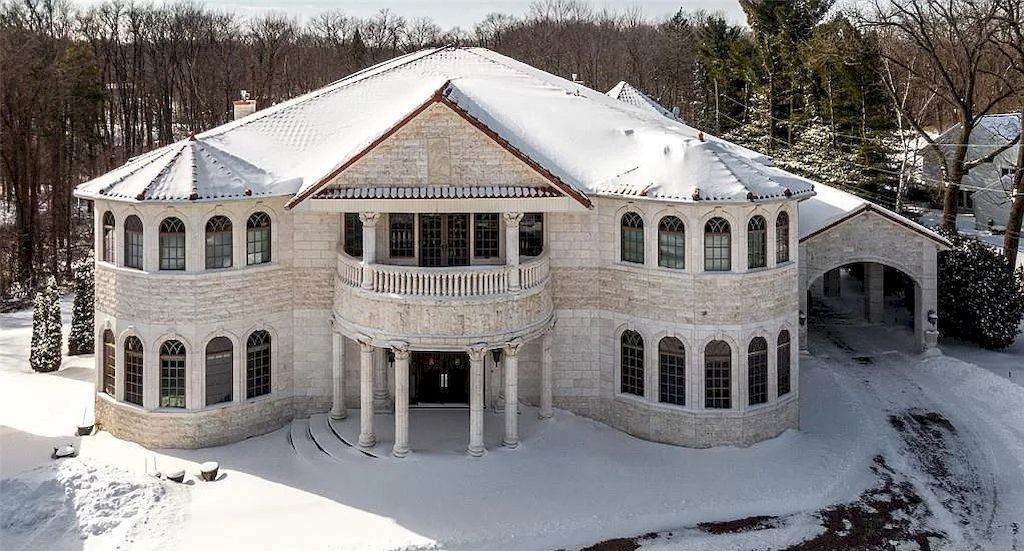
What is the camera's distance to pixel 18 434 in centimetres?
2256

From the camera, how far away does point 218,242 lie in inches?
847

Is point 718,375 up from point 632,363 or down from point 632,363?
down

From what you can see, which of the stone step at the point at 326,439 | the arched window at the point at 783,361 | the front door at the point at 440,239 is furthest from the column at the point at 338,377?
the arched window at the point at 783,361

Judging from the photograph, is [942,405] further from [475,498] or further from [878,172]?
[878,172]

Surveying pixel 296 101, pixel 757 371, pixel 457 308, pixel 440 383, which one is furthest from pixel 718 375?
pixel 296 101

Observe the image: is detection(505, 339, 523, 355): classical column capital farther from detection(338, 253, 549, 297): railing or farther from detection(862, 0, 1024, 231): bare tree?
detection(862, 0, 1024, 231): bare tree

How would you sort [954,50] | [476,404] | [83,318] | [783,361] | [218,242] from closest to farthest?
[476,404] < [218,242] < [783,361] < [83,318] < [954,50]

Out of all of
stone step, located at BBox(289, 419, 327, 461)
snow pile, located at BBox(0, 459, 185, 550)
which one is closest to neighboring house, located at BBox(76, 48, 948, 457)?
stone step, located at BBox(289, 419, 327, 461)

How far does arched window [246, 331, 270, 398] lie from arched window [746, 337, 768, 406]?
46.1ft

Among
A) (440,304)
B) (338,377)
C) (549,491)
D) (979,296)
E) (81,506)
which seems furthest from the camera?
(979,296)

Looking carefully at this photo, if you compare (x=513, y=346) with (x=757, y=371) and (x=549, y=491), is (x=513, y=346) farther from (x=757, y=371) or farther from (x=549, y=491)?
(x=757, y=371)

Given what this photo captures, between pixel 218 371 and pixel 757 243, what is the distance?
52.0ft

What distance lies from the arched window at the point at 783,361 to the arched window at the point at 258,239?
50.1 ft

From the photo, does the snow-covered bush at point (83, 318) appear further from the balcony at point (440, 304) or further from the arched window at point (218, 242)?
the balcony at point (440, 304)
